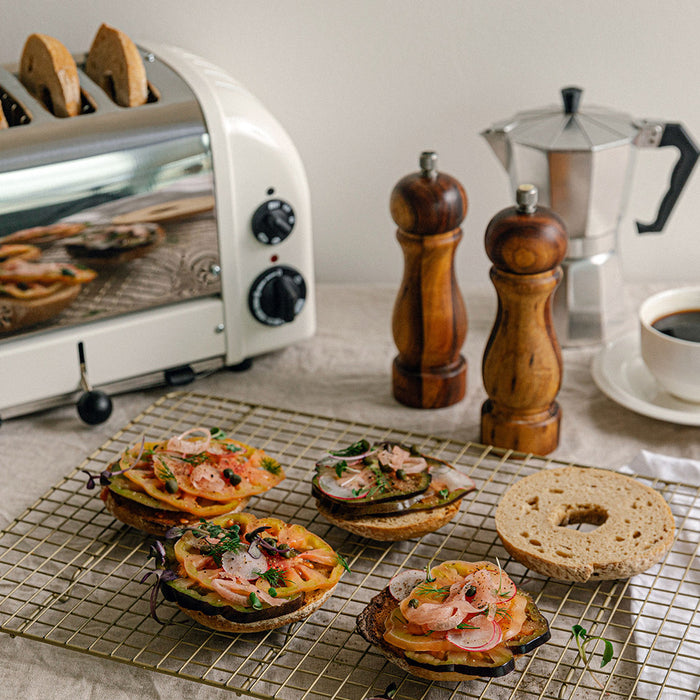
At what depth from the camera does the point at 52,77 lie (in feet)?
4.44

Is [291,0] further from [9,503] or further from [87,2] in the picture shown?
[9,503]

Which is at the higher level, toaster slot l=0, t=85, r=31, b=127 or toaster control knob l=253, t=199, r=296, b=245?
toaster slot l=0, t=85, r=31, b=127

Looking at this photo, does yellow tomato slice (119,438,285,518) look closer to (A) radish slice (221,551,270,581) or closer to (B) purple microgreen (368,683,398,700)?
(A) radish slice (221,551,270,581)

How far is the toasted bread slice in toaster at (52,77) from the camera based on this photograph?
1342 mm

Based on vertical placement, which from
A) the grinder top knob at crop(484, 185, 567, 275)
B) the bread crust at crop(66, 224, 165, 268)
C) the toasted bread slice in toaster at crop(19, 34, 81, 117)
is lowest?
the bread crust at crop(66, 224, 165, 268)

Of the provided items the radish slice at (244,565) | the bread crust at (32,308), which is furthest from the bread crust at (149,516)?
the bread crust at (32,308)

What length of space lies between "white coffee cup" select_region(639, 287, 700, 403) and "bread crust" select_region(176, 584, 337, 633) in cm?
64

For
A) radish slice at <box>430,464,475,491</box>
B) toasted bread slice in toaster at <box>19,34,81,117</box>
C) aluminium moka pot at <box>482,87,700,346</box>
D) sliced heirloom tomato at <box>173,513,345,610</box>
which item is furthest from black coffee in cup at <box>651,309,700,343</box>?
toasted bread slice in toaster at <box>19,34,81,117</box>

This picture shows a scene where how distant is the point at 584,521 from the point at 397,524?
9.0 inches

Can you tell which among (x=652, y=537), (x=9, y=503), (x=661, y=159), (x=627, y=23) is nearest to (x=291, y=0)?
(x=627, y=23)

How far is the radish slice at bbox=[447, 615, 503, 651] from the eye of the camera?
88 centimetres

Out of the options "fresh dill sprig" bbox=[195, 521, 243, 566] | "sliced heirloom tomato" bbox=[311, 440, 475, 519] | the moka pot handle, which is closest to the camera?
"fresh dill sprig" bbox=[195, 521, 243, 566]

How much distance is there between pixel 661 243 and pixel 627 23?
42 centimetres

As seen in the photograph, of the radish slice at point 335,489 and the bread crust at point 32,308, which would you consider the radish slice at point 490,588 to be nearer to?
the radish slice at point 335,489
